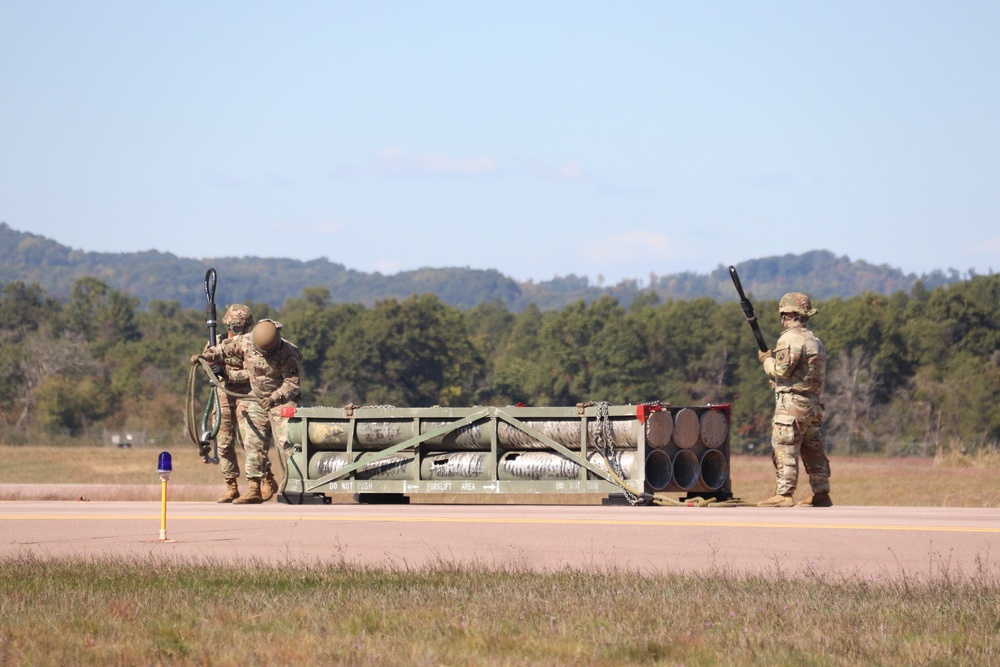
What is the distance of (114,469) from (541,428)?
2955cm

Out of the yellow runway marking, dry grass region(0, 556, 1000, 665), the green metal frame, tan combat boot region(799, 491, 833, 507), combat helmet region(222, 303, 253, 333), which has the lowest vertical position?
dry grass region(0, 556, 1000, 665)

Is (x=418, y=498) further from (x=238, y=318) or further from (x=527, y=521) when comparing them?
(x=527, y=521)

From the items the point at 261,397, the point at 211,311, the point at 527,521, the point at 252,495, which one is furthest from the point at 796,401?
the point at 211,311

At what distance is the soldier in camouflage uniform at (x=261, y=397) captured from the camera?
18.5 meters

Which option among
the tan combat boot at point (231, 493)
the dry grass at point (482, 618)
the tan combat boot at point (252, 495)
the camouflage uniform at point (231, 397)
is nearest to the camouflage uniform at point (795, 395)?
the dry grass at point (482, 618)

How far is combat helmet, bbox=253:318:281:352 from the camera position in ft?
59.6

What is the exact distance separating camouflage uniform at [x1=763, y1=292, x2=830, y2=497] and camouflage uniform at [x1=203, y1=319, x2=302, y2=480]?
667cm

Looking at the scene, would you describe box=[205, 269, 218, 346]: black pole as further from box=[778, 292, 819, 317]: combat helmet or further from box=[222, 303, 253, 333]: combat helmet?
box=[778, 292, 819, 317]: combat helmet

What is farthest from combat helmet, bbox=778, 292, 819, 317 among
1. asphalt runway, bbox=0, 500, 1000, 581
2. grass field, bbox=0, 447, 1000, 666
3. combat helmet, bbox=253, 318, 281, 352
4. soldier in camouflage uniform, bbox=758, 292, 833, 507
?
combat helmet, bbox=253, 318, 281, 352

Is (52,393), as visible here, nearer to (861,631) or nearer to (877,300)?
(877,300)

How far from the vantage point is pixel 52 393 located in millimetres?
79125

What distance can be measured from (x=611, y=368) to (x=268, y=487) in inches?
2677

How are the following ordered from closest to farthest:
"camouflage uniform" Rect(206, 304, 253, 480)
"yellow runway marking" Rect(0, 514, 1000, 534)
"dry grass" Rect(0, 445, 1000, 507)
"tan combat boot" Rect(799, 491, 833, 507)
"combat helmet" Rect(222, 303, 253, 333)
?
"yellow runway marking" Rect(0, 514, 1000, 534) → "tan combat boot" Rect(799, 491, 833, 507) → "camouflage uniform" Rect(206, 304, 253, 480) → "combat helmet" Rect(222, 303, 253, 333) → "dry grass" Rect(0, 445, 1000, 507)

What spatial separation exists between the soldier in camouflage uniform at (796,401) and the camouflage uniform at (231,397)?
7.36 m
